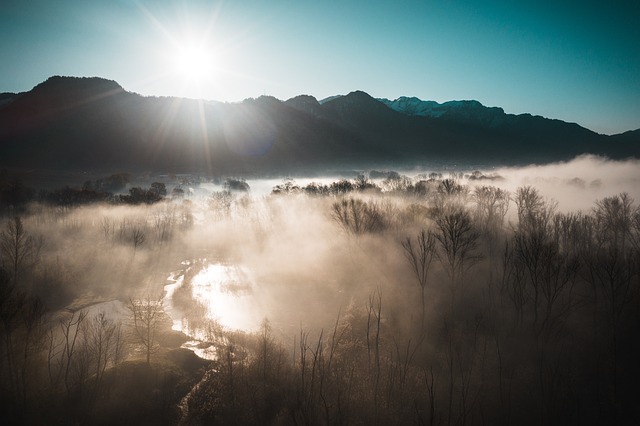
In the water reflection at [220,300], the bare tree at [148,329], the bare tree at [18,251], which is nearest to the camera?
the bare tree at [148,329]

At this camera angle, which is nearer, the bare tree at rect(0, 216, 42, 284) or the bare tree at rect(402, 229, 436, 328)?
the bare tree at rect(402, 229, 436, 328)

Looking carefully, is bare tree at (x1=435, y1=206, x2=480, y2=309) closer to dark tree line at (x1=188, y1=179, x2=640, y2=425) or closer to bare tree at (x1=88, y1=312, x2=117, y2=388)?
dark tree line at (x1=188, y1=179, x2=640, y2=425)

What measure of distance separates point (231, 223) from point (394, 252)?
53.0m

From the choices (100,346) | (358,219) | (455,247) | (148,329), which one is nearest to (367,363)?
(455,247)

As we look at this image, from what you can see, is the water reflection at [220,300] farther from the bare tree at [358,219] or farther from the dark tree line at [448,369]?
the bare tree at [358,219]

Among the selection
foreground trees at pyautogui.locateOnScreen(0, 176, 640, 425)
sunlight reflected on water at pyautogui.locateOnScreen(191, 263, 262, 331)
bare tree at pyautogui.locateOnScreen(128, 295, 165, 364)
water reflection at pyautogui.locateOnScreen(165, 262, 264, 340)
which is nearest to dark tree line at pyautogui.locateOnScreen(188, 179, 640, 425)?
foreground trees at pyautogui.locateOnScreen(0, 176, 640, 425)

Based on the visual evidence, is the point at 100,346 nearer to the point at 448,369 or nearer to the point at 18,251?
the point at 448,369

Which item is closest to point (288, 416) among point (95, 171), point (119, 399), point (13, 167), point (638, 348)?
point (119, 399)

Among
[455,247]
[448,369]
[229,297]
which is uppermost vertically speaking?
[455,247]

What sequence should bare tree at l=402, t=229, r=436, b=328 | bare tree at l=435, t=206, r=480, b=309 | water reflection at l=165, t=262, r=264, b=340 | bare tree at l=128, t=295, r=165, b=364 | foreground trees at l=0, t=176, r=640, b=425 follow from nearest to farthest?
foreground trees at l=0, t=176, r=640, b=425, bare tree at l=128, t=295, r=165, b=364, water reflection at l=165, t=262, r=264, b=340, bare tree at l=435, t=206, r=480, b=309, bare tree at l=402, t=229, r=436, b=328

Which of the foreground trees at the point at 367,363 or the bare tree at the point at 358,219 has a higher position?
the bare tree at the point at 358,219

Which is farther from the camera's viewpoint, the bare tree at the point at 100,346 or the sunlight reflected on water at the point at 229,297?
the sunlight reflected on water at the point at 229,297

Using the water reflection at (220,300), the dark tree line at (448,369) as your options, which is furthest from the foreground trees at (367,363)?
the water reflection at (220,300)

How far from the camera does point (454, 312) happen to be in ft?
103
